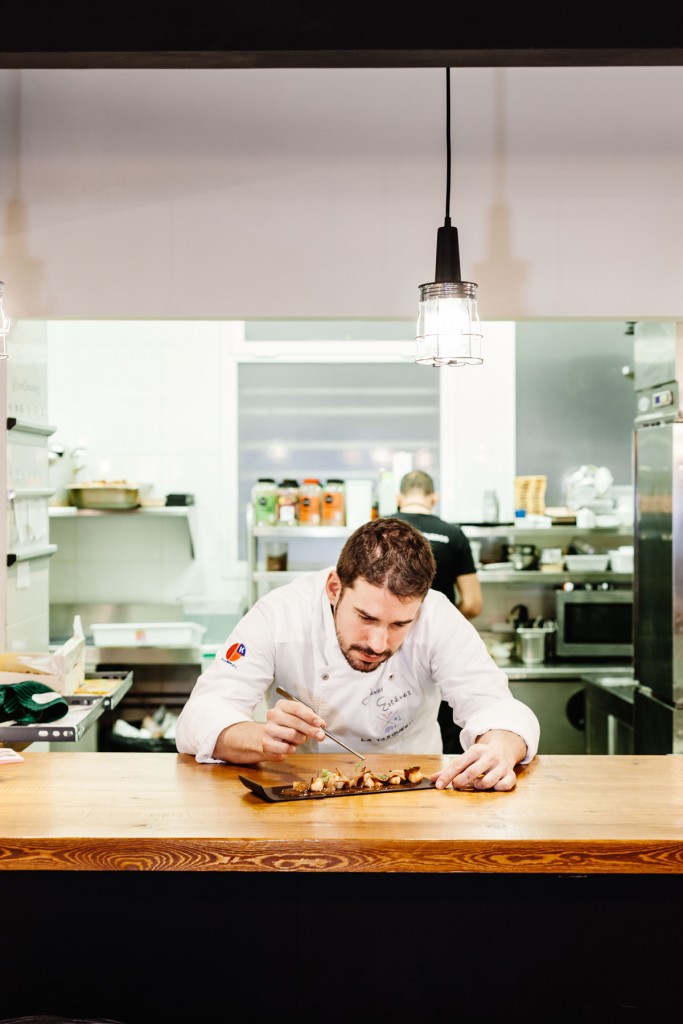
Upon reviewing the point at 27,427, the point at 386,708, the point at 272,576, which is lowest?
the point at 386,708

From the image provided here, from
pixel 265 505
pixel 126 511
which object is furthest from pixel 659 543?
pixel 126 511

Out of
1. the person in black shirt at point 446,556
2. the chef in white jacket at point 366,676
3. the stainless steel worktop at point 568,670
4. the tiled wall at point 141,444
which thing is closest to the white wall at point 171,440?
the tiled wall at point 141,444

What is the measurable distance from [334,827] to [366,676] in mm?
841

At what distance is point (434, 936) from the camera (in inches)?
75.7

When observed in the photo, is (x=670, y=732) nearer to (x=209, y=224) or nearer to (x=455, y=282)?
(x=455, y=282)

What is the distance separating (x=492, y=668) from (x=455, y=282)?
108 cm

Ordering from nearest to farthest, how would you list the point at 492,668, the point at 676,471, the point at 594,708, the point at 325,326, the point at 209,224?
the point at 492,668 → the point at 209,224 → the point at 676,471 → the point at 594,708 → the point at 325,326

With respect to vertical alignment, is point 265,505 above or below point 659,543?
above

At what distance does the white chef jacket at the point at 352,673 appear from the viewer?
258cm

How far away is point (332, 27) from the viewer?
183 centimetres

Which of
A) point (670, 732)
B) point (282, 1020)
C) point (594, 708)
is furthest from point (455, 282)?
point (594, 708)

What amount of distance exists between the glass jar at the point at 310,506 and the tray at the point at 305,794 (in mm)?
3002

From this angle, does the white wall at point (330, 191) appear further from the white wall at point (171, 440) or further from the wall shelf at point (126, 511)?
the white wall at point (171, 440)

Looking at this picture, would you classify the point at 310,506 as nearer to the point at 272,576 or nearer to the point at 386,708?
the point at 272,576
